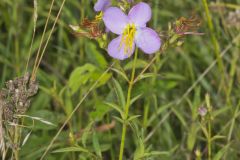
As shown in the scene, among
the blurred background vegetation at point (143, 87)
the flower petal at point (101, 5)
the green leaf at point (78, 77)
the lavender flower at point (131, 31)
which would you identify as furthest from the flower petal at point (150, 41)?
the green leaf at point (78, 77)

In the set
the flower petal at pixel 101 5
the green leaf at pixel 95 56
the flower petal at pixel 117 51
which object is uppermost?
the flower petal at pixel 101 5

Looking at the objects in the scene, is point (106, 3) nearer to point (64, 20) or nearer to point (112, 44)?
point (112, 44)

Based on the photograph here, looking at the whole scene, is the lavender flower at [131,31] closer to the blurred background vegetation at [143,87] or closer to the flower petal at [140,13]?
the flower petal at [140,13]

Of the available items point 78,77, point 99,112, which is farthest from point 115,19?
point 78,77

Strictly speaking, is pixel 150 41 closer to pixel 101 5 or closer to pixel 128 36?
pixel 128 36

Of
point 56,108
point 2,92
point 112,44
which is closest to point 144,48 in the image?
point 112,44
